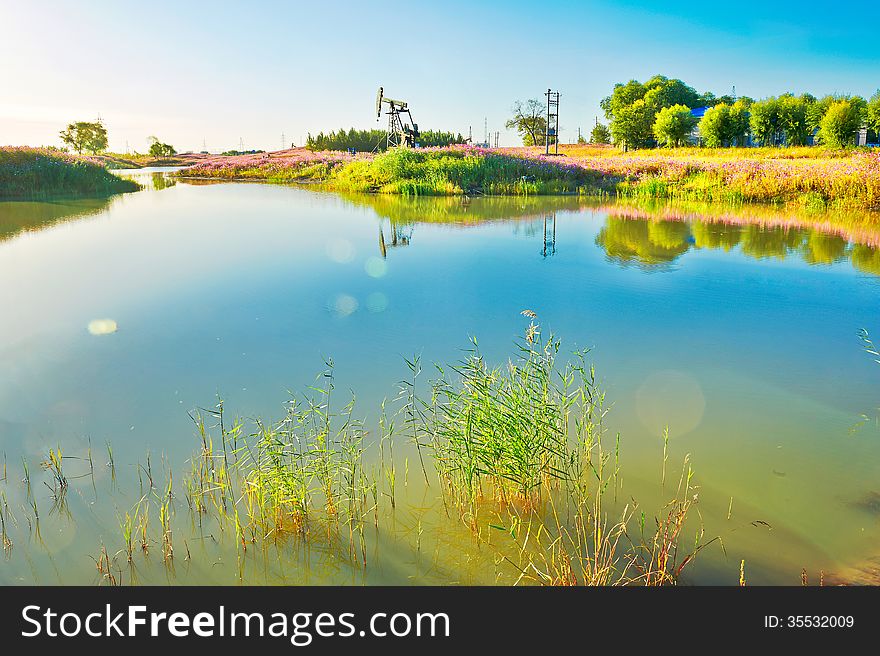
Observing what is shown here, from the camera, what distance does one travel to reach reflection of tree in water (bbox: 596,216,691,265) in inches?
378

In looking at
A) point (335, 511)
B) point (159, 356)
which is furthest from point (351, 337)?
point (335, 511)

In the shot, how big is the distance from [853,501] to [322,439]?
2595 mm

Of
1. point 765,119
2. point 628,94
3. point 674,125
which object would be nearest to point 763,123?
point 765,119

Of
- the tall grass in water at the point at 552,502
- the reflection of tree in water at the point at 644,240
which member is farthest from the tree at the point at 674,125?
the tall grass in water at the point at 552,502

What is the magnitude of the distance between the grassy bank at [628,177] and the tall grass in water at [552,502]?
624 inches

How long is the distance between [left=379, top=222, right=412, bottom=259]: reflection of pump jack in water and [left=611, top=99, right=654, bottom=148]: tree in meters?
45.3

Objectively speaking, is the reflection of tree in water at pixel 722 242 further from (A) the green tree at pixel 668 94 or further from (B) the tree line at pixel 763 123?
(A) the green tree at pixel 668 94

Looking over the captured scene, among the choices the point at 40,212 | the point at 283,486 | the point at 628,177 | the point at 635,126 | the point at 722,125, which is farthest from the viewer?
the point at 635,126

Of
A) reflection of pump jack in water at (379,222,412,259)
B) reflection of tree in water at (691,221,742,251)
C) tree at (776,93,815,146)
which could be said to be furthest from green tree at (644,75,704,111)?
reflection of pump jack in water at (379,222,412,259)

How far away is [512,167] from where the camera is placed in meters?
22.8

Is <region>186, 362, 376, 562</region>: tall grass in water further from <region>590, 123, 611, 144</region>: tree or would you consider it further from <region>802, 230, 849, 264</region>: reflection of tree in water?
<region>590, 123, 611, 144</region>: tree

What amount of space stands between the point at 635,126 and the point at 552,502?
55.8 m

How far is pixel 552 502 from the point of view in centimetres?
293

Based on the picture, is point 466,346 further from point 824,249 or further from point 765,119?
point 765,119
